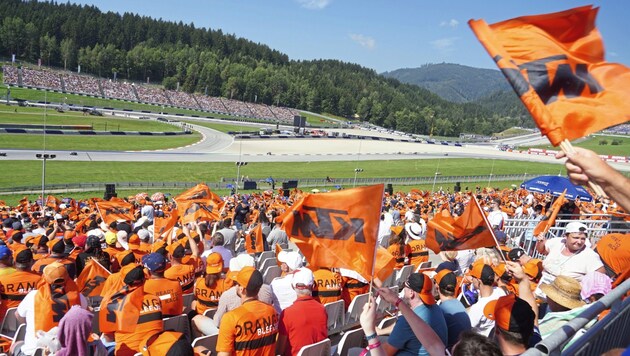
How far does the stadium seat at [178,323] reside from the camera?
5340 millimetres

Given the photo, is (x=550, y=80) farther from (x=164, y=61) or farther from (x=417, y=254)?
(x=164, y=61)

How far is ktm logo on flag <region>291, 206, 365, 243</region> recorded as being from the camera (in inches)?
191

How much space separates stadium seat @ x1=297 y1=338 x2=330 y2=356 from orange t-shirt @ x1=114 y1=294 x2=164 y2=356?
1511mm

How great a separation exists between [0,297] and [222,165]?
44.5 metres

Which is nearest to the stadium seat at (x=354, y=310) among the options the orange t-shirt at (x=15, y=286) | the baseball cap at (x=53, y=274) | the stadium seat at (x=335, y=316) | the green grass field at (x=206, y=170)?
the stadium seat at (x=335, y=316)

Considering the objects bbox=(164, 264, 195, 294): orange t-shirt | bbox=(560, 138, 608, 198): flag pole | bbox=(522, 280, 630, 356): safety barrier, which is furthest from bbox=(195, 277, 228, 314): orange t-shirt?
bbox=(560, 138, 608, 198): flag pole

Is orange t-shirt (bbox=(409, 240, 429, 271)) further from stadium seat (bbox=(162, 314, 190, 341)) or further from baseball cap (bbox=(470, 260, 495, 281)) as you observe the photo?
stadium seat (bbox=(162, 314, 190, 341))

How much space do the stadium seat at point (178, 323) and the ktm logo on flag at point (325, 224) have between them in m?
1.67

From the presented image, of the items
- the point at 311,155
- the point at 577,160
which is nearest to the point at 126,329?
the point at 577,160

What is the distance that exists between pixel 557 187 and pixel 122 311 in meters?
16.3

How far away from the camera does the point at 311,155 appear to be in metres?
66.4

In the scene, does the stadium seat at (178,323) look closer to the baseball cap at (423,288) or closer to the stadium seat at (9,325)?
the stadium seat at (9,325)

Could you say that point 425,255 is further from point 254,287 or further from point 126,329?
point 126,329

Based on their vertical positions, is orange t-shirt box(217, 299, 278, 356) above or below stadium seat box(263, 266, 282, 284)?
above
